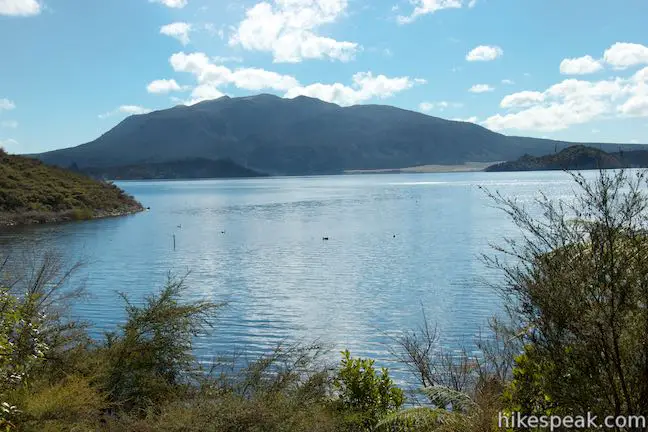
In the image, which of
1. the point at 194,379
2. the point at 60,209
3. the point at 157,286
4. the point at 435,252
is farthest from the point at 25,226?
the point at 194,379

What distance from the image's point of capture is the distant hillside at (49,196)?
283 ft

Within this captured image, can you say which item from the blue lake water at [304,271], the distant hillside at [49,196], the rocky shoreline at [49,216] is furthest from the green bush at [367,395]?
the distant hillside at [49,196]

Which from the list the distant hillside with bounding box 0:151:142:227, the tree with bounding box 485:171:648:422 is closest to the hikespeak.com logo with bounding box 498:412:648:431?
the tree with bounding box 485:171:648:422

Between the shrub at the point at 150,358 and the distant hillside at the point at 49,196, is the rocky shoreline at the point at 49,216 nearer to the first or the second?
the distant hillside at the point at 49,196

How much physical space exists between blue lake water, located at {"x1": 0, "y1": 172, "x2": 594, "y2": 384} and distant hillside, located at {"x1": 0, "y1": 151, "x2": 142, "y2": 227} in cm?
829

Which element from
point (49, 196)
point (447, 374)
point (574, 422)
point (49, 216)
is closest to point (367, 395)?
point (574, 422)

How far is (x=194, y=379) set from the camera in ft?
48.1

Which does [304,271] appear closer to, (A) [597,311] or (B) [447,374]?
(B) [447,374]

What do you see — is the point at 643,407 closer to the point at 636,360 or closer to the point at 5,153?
the point at 636,360

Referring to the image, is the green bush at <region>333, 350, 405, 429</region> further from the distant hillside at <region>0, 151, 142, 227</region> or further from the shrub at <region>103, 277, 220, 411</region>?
the distant hillside at <region>0, 151, 142, 227</region>

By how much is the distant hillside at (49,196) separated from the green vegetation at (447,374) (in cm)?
7904

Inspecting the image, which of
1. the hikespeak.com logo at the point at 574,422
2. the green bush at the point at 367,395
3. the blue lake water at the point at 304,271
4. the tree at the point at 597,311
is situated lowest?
the blue lake water at the point at 304,271

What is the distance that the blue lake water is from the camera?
2834 cm

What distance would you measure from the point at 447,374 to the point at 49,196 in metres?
93.6
